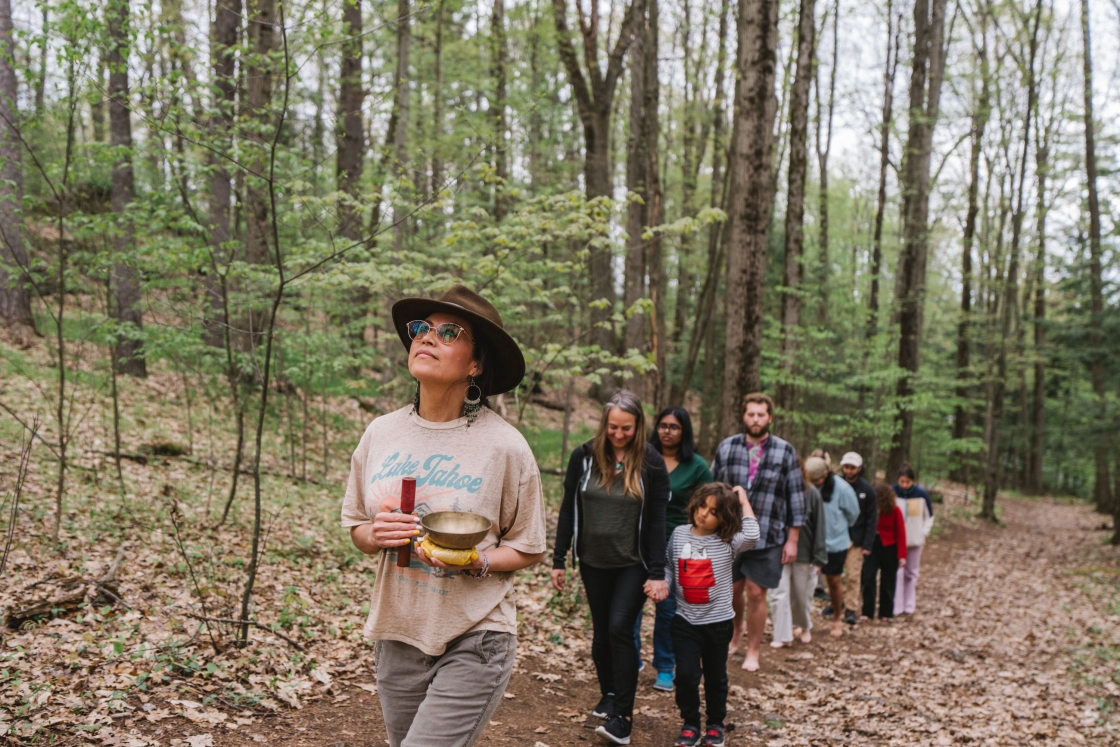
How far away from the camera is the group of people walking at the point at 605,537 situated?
245 cm

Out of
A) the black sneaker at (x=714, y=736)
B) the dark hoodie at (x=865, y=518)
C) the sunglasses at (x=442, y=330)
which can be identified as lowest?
the black sneaker at (x=714, y=736)

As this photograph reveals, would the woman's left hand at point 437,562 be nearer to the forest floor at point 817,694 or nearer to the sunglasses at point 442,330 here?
the sunglasses at point 442,330

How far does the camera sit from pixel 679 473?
5.77m

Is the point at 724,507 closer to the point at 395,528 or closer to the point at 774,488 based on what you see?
the point at 774,488

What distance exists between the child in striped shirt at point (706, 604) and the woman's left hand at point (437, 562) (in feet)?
8.98

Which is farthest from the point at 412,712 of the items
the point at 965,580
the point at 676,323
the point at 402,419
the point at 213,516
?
the point at 676,323

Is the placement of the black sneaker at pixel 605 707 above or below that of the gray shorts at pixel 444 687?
below

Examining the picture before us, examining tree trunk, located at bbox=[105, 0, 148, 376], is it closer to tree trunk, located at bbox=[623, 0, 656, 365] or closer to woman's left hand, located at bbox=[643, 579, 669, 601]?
woman's left hand, located at bbox=[643, 579, 669, 601]

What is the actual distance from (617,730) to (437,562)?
2.96 metres

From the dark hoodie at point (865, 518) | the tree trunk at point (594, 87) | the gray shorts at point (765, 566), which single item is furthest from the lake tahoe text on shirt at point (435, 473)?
the tree trunk at point (594, 87)

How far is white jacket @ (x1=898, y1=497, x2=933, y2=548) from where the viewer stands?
9.77 meters

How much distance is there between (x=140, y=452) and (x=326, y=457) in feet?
7.96

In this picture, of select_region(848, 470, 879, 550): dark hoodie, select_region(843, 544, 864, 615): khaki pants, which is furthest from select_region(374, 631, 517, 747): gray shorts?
select_region(843, 544, 864, 615): khaki pants

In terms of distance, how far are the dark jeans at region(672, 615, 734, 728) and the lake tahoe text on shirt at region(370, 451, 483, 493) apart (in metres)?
2.78
